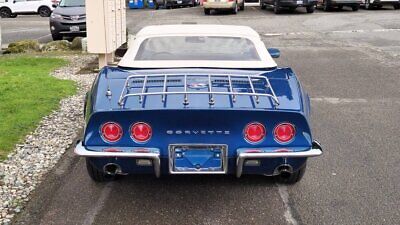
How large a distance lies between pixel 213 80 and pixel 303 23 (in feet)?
55.2

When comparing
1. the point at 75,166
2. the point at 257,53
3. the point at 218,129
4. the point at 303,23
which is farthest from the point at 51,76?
the point at 303,23

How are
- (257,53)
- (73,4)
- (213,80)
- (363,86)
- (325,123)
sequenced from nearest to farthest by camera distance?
(213,80) < (257,53) < (325,123) < (363,86) < (73,4)

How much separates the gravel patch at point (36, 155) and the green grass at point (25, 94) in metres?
0.14

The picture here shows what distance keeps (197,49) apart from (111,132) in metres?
1.64

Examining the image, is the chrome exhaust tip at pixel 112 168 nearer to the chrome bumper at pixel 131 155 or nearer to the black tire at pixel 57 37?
the chrome bumper at pixel 131 155

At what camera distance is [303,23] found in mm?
20234

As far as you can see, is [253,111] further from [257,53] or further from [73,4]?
[73,4]

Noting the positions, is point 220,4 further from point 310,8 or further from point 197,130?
point 197,130

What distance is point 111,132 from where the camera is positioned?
12.5ft

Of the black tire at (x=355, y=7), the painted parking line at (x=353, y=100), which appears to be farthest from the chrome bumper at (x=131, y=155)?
the black tire at (x=355, y=7)

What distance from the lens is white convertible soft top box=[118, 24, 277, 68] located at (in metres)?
4.77

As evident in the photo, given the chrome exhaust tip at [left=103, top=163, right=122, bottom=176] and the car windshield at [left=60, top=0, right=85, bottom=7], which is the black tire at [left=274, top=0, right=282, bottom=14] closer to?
the car windshield at [left=60, top=0, right=85, bottom=7]

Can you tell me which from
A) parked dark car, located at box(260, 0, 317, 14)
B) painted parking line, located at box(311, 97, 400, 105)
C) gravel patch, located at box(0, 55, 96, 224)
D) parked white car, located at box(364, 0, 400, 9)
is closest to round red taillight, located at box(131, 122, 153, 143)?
gravel patch, located at box(0, 55, 96, 224)

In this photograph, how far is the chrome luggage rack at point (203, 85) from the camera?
3852 mm
